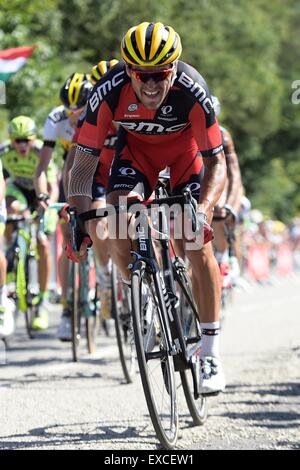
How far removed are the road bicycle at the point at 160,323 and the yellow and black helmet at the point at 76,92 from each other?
2965mm

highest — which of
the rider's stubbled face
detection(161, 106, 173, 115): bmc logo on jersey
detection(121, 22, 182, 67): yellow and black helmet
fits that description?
detection(121, 22, 182, 67): yellow and black helmet

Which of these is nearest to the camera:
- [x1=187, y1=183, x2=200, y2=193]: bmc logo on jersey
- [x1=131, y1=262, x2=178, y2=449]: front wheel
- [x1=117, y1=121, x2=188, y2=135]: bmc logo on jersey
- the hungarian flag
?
[x1=131, y1=262, x2=178, y2=449]: front wheel

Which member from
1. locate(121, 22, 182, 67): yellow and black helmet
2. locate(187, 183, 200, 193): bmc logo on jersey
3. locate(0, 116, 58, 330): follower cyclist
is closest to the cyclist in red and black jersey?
locate(121, 22, 182, 67): yellow and black helmet

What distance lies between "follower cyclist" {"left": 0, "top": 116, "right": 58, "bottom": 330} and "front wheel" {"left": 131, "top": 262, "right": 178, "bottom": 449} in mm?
4995

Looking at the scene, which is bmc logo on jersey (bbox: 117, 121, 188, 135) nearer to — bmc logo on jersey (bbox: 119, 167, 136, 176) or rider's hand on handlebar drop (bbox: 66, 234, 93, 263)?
bmc logo on jersey (bbox: 119, 167, 136, 176)

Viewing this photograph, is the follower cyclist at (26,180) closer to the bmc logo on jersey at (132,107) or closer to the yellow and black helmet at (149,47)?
the bmc logo on jersey at (132,107)

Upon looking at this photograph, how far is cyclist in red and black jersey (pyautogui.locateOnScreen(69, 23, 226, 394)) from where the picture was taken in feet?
18.6

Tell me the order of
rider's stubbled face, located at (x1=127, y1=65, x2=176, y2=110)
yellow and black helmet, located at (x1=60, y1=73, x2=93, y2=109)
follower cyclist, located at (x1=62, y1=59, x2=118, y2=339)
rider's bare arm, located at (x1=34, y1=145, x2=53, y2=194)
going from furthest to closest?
rider's bare arm, located at (x1=34, y1=145, x2=53, y2=194) → yellow and black helmet, located at (x1=60, y1=73, x2=93, y2=109) → follower cyclist, located at (x1=62, y1=59, x2=118, y2=339) → rider's stubbled face, located at (x1=127, y1=65, x2=176, y2=110)

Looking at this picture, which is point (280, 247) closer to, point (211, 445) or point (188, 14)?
point (188, 14)

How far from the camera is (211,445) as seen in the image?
18.8 feet

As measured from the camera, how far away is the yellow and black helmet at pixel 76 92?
895cm

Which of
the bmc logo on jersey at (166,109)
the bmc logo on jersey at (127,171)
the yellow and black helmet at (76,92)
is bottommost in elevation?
the bmc logo on jersey at (127,171)

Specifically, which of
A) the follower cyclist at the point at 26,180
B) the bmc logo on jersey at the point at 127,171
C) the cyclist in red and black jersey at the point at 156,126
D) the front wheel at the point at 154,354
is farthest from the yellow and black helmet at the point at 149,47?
the follower cyclist at the point at 26,180
